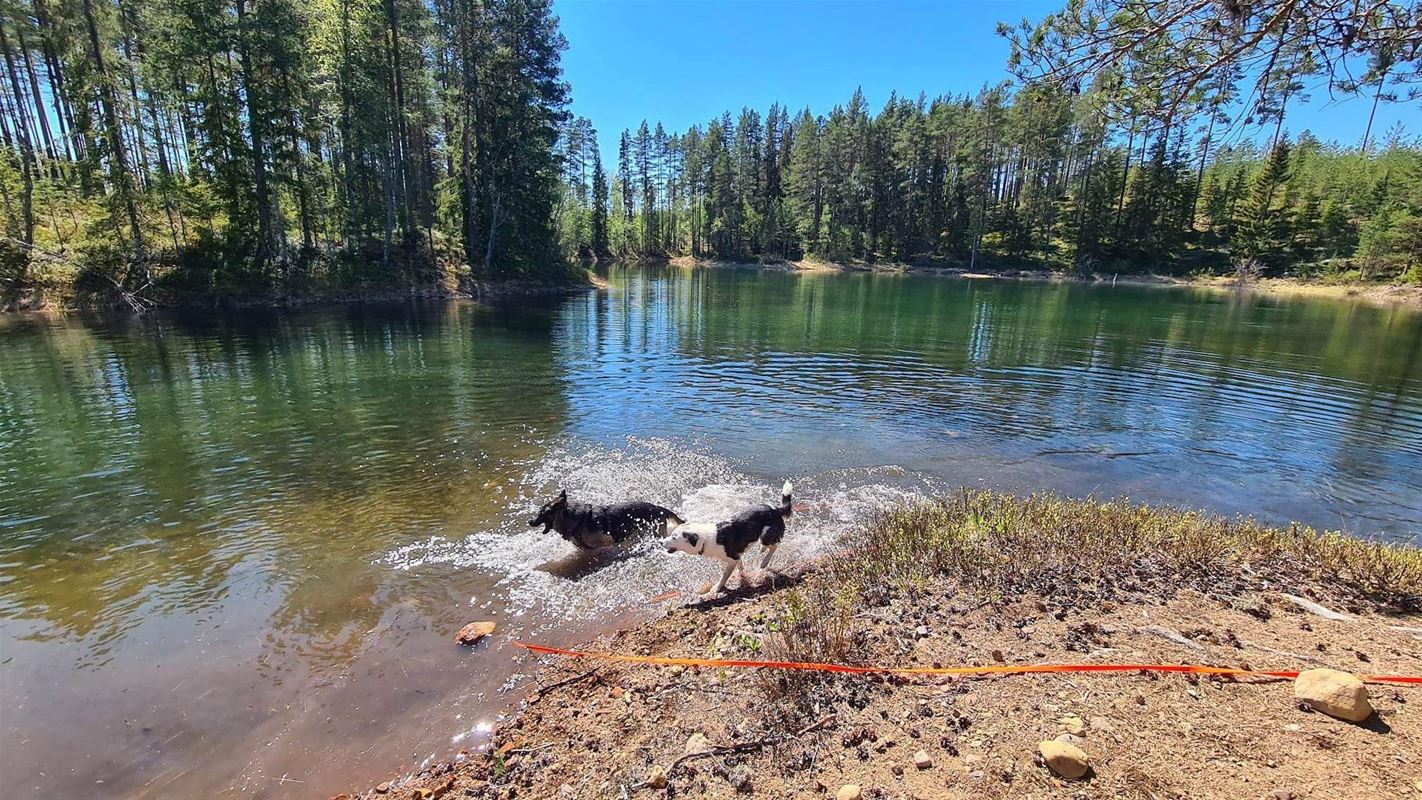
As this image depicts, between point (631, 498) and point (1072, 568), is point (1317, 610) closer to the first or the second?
point (1072, 568)

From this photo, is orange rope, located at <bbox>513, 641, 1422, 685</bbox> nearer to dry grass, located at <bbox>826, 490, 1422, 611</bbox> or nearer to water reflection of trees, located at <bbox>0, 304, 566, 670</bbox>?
dry grass, located at <bbox>826, 490, 1422, 611</bbox>

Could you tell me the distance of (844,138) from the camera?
319 ft

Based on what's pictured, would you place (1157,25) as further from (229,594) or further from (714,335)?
(714,335)

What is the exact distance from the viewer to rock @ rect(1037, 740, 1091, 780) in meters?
3.32

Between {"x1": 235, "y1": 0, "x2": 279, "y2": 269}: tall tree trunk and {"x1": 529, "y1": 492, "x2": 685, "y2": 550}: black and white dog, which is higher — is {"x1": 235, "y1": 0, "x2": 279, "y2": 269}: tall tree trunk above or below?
above

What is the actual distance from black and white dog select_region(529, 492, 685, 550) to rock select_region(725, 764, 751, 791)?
4.72 meters

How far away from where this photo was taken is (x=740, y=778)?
148 inches

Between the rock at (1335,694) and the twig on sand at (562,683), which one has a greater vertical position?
the rock at (1335,694)

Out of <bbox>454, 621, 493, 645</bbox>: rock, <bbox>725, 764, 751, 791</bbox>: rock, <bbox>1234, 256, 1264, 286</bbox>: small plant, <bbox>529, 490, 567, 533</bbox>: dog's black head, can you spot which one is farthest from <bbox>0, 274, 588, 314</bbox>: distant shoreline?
<bbox>1234, 256, 1264, 286</bbox>: small plant

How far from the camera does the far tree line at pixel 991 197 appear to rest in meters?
70.6

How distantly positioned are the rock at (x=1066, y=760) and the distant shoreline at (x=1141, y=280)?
69.9 m

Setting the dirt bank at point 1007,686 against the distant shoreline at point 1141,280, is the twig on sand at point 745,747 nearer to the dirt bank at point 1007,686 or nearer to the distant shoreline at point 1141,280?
the dirt bank at point 1007,686

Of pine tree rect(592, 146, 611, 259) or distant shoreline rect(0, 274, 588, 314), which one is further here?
pine tree rect(592, 146, 611, 259)

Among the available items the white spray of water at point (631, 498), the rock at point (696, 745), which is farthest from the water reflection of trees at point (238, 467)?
the rock at point (696, 745)
